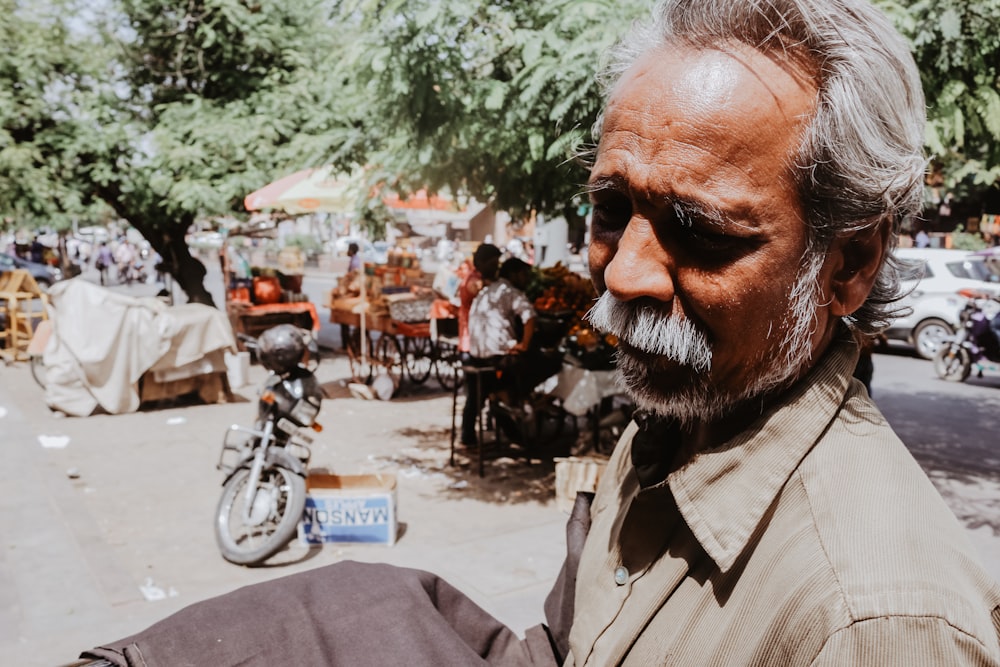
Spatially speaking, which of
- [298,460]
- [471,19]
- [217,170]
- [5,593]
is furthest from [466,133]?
[217,170]

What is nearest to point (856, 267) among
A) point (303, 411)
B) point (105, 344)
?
point (303, 411)

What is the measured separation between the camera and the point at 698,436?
116 cm

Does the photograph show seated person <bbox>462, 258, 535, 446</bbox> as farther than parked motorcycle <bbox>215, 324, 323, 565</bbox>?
Yes

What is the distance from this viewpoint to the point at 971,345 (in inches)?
442

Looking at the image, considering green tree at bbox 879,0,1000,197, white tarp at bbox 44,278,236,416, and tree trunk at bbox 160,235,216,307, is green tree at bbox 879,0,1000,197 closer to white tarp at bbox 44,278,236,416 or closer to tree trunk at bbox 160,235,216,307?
white tarp at bbox 44,278,236,416

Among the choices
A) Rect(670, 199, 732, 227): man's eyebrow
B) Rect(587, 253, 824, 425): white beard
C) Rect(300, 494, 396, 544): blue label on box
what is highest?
Rect(670, 199, 732, 227): man's eyebrow

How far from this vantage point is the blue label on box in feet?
17.2

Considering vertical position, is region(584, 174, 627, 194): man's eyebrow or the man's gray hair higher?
the man's gray hair

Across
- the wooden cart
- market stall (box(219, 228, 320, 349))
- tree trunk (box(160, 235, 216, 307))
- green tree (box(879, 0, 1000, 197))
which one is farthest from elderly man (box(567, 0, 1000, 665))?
tree trunk (box(160, 235, 216, 307))

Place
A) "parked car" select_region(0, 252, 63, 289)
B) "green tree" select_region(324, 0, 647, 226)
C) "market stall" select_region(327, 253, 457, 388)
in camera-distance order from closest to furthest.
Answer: "green tree" select_region(324, 0, 647, 226) → "market stall" select_region(327, 253, 457, 388) → "parked car" select_region(0, 252, 63, 289)

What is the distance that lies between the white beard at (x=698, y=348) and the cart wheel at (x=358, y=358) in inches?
381

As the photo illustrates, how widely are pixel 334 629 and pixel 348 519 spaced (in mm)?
4173

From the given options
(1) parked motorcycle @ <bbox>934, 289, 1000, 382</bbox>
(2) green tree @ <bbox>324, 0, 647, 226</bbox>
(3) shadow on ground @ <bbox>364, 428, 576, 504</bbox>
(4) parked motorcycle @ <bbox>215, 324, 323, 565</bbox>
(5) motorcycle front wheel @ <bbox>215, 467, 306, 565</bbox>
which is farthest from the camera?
(1) parked motorcycle @ <bbox>934, 289, 1000, 382</bbox>

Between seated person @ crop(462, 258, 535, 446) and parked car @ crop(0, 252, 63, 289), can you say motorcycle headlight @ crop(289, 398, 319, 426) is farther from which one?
parked car @ crop(0, 252, 63, 289)
